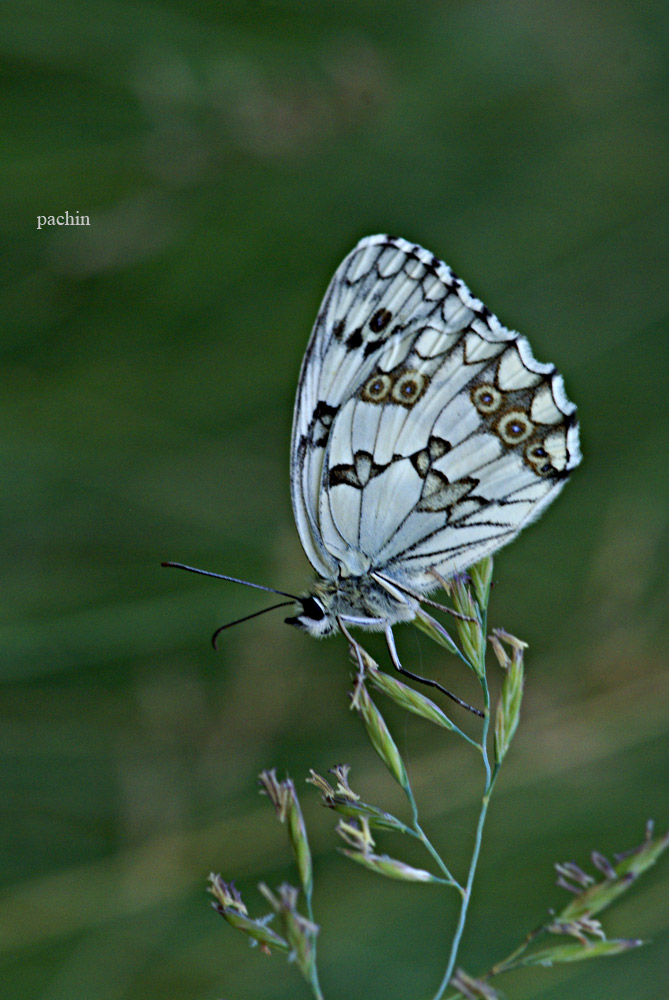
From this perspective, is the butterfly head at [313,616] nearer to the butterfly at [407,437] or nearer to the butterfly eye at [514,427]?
the butterfly at [407,437]

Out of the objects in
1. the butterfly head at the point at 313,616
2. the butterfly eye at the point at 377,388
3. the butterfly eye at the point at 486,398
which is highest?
the butterfly eye at the point at 377,388

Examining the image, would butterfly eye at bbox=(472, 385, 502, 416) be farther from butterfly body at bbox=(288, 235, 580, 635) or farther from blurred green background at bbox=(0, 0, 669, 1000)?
blurred green background at bbox=(0, 0, 669, 1000)

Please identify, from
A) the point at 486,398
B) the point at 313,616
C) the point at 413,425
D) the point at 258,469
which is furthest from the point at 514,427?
the point at 258,469

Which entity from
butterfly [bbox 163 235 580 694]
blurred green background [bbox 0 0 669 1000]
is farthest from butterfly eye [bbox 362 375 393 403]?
blurred green background [bbox 0 0 669 1000]

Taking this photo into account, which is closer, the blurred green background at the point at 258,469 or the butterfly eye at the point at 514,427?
the butterfly eye at the point at 514,427

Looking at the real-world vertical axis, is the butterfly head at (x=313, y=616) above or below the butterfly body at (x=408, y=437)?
below

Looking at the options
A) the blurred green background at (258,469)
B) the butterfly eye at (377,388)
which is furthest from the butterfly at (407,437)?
the blurred green background at (258,469)

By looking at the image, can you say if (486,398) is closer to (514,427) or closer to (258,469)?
(514,427)
